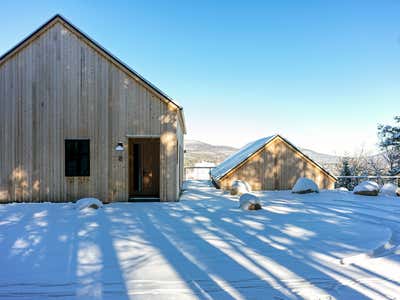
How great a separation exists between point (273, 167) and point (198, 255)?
12.0m

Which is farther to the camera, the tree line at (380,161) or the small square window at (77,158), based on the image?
the tree line at (380,161)

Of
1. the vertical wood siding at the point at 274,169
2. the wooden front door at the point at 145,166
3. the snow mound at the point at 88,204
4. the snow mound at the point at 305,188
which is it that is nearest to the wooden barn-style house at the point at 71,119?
the snow mound at the point at 88,204

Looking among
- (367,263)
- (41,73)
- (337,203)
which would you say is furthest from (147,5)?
(367,263)

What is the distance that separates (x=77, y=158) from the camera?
10.8 metres

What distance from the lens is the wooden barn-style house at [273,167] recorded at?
618 inches

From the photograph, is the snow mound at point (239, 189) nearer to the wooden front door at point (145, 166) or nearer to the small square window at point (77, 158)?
the wooden front door at point (145, 166)

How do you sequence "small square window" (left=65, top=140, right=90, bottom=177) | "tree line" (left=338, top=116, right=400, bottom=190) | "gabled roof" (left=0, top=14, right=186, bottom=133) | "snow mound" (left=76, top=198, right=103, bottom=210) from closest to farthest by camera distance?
"snow mound" (left=76, top=198, right=103, bottom=210) → "gabled roof" (left=0, top=14, right=186, bottom=133) → "small square window" (left=65, top=140, right=90, bottom=177) → "tree line" (left=338, top=116, right=400, bottom=190)

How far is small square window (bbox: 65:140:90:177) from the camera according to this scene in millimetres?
10758

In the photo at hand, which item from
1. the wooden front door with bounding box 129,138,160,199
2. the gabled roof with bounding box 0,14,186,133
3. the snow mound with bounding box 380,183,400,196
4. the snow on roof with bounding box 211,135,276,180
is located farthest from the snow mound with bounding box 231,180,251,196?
the snow mound with bounding box 380,183,400,196

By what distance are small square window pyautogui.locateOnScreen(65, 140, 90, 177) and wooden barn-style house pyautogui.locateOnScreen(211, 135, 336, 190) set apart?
7385 mm

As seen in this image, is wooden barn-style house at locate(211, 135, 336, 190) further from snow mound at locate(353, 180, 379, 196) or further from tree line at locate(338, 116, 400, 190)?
tree line at locate(338, 116, 400, 190)

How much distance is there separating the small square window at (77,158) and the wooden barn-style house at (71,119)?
0.04 metres

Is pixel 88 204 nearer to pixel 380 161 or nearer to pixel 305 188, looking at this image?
pixel 305 188

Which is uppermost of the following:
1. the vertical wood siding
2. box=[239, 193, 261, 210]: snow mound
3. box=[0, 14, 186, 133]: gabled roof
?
box=[0, 14, 186, 133]: gabled roof
